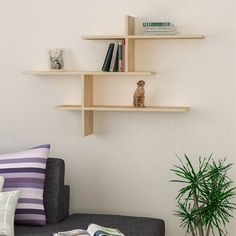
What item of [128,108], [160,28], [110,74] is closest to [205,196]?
[128,108]

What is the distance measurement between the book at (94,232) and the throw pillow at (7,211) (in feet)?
0.87

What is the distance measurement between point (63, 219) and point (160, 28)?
139cm

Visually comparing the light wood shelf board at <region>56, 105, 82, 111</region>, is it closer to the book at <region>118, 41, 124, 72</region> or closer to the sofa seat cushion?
the book at <region>118, 41, 124, 72</region>

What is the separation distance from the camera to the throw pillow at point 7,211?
3.73 m

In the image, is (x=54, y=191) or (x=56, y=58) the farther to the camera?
(x=56, y=58)

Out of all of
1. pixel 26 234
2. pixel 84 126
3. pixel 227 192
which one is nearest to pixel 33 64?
pixel 84 126

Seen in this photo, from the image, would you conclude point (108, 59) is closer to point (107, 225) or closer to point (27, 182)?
point (27, 182)

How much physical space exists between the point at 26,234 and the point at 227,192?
1263 mm

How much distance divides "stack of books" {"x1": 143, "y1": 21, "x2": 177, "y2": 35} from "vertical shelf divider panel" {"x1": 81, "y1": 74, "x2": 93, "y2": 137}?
0.53 m

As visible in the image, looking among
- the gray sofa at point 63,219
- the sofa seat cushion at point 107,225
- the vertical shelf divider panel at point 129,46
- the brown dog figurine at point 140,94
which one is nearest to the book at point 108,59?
the vertical shelf divider panel at point 129,46

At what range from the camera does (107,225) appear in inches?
160

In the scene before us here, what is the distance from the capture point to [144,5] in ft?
14.1

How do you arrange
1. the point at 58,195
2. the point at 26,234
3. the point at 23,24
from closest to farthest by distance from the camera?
the point at 26,234 → the point at 58,195 → the point at 23,24

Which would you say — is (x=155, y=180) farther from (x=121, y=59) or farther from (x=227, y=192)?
(x=121, y=59)
